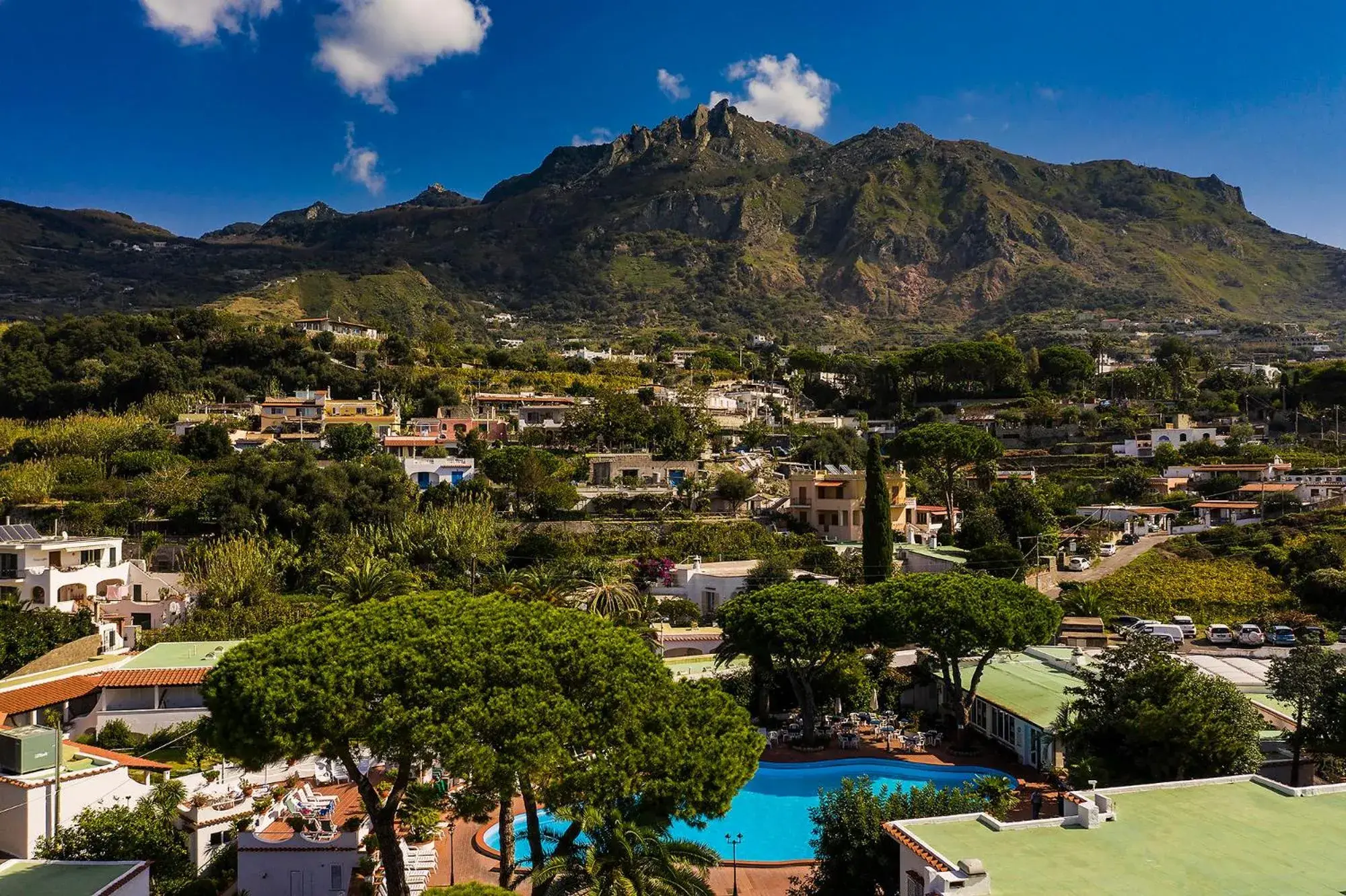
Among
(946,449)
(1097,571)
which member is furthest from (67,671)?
(946,449)

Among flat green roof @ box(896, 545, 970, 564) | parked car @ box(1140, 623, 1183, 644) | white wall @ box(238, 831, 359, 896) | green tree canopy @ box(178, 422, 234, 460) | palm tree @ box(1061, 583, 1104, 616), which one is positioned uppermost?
green tree canopy @ box(178, 422, 234, 460)

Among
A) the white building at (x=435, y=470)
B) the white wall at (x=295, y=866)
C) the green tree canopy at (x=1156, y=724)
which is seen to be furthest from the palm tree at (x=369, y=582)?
the green tree canopy at (x=1156, y=724)

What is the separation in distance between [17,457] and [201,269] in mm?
118242

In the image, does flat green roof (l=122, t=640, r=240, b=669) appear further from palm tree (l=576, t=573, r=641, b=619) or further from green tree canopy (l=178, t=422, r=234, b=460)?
green tree canopy (l=178, t=422, r=234, b=460)

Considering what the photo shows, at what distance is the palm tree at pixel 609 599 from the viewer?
107 feet

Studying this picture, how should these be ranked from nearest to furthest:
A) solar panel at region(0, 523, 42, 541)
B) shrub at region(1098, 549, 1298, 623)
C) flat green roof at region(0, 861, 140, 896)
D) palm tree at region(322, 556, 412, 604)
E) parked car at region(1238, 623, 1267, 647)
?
flat green roof at region(0, 861, 140, 896), palm tree at region(322, 556, 412, 604), parked car at region(1238, 623, 1267, 647), solar panel at region(0, 523, 42, 541), shrub at region(1098, 549, 1298, 623)

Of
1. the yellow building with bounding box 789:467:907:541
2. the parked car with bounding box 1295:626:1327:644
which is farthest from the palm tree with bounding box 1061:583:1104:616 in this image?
the yellow building with bounding box 789:467:907:541

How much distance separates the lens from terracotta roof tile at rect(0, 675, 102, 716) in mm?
22891

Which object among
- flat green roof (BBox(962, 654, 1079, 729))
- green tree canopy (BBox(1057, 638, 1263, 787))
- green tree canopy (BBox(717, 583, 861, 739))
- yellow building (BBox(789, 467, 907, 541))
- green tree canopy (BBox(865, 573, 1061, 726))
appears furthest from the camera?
yellow building (BBox(789, 467, 907, 541))

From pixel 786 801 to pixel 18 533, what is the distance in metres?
28.1

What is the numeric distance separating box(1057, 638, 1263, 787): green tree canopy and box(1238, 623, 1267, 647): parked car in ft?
42.0

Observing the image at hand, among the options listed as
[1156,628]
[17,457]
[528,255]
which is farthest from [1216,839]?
[528,255]

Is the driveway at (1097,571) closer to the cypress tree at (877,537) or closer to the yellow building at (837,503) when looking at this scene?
the cypress tree at (877,537)

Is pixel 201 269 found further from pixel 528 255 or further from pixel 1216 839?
pixel 1216 839
